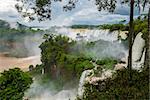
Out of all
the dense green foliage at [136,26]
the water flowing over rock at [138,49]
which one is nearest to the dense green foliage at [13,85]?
the water flowing over rock at [138,49]

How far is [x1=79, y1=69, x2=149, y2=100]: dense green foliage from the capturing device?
11480 millimetres

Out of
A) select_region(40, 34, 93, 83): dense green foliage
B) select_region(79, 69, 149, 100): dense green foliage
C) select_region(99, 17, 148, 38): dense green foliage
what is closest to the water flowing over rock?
select_region(99, 17, 148, 38): dense green foliage

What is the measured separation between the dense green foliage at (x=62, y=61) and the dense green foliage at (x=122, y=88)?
14520 millimetres

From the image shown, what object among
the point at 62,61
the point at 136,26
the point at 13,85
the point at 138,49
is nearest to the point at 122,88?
the point at 138,49

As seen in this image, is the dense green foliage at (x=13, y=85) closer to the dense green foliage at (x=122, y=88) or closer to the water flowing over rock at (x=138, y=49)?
the water flowing over rock at (x=138, y=49)

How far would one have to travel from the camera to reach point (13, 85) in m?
22.6

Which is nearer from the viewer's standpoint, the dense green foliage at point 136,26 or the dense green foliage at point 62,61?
the dense green foliage at point 136,26

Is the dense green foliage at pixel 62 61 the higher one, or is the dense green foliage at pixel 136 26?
the dense green foliage at pixel 136 26

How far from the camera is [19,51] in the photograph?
7475 cm

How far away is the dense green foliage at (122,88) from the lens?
11.5 m

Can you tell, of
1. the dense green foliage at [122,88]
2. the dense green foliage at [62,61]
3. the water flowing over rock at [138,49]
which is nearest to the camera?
the dense green foliage at [122,88]

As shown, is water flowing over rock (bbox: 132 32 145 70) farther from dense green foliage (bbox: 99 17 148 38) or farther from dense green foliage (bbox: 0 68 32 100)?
dense green foliage (bbox: 0 68 32 100)

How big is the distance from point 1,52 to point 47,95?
47523 mm

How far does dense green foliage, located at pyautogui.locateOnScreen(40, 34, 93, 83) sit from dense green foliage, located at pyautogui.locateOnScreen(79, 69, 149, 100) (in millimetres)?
14520
